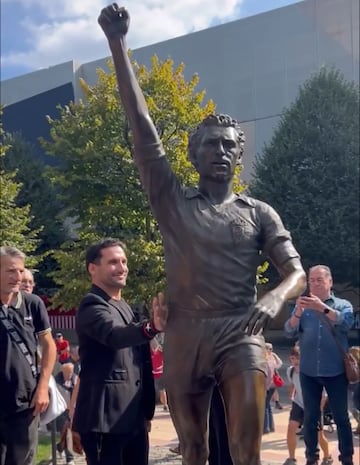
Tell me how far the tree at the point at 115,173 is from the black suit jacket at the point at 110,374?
1281cm

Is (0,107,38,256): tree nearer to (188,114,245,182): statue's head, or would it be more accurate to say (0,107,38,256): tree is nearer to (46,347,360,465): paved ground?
(46,347,360,465): paved ground

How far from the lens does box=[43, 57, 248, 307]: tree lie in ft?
57.7

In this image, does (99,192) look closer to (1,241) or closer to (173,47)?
(1,241)

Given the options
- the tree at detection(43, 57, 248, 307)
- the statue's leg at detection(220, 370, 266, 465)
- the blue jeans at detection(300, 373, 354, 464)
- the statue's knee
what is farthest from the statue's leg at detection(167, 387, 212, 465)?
the tree at detection(43, 57, 248, 307)

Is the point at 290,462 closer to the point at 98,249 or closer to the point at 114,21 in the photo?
the point at 98,249

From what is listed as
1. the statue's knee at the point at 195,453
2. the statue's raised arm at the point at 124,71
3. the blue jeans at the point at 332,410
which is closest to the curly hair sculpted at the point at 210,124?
the statue's raised arm at the point at 124,71

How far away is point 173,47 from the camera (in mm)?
30406

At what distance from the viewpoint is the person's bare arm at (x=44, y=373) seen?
466cm

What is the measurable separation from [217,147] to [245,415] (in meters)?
1.25

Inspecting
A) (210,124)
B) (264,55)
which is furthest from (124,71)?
(264,55)

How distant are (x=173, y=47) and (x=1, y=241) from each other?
47.8ft

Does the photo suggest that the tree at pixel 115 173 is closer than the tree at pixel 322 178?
Yes

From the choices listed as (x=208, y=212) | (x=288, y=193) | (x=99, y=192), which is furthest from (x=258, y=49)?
(x=208, y=212)

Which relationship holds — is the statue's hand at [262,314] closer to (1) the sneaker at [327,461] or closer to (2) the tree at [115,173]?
(1) the sneaker at [327,461]
